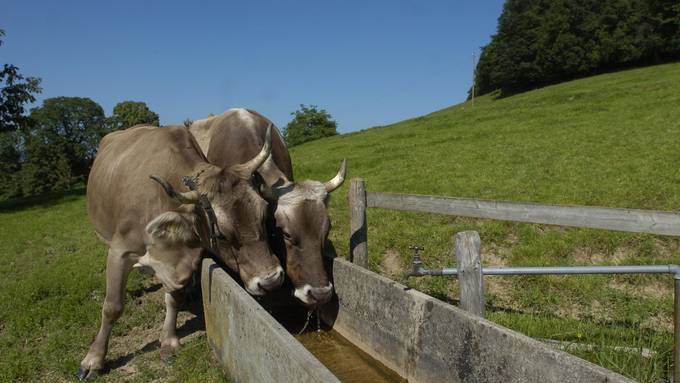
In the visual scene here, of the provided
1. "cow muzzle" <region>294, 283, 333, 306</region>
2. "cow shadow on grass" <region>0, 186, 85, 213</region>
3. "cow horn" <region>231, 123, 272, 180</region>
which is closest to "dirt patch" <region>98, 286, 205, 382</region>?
"cow muzzle" <region>294, 283, 333, 306</region>

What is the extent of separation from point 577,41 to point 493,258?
52.1m

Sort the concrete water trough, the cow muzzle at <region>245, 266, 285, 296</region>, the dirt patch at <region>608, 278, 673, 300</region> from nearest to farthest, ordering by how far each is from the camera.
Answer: the concrete water trough < the cow muzzle at <region>245, 266, 285, 296</region> < the dirt patch at <region>608, 278, 673, 300</region>

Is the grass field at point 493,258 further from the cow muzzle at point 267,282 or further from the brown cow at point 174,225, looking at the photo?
the cow muzzle at point 267,282

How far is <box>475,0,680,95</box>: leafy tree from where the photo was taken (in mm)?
46562

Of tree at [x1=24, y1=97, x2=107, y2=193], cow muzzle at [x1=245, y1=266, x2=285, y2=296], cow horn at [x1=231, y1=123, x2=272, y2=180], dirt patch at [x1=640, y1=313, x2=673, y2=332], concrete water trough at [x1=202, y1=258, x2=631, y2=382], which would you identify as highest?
tree at [x1=24, y1=97, x2=107, y2=193]

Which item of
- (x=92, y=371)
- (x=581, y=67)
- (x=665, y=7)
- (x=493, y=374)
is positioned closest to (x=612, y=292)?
(x=493, y=374)

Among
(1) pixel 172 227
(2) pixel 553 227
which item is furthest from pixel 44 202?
(2) pixel 553 227

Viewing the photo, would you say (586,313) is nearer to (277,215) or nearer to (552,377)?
(552,377)

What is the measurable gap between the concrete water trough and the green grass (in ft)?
2.07

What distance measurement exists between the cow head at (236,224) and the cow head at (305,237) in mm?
357

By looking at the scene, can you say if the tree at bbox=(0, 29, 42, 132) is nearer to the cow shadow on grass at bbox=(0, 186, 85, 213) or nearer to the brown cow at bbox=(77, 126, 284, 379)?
the cow shadow on grass at bbox=(0, 186, 85, 213)

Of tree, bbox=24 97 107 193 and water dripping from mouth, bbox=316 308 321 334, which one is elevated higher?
tree, bbox=24 97 107 193

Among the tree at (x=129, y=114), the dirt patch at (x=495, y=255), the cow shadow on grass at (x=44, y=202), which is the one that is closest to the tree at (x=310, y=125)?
the tree at (x=129, y=114)

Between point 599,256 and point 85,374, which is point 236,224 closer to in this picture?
point 85,374
